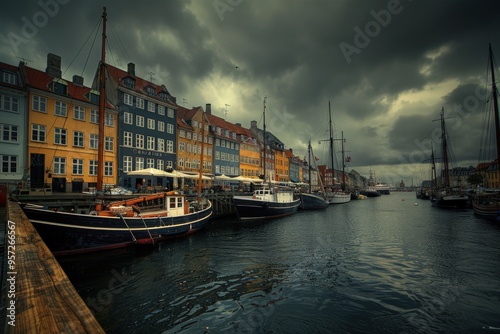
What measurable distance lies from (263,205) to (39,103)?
28770 millimetres

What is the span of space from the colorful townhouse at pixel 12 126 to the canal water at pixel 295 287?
822 inches

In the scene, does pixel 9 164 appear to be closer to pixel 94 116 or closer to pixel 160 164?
pixel 94 116

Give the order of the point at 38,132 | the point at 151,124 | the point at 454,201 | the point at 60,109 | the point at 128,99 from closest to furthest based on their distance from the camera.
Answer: the point at 38,132
the point at 60,109
the point at 128,99
the point at 151,124
the point at 454,201

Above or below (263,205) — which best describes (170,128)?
above

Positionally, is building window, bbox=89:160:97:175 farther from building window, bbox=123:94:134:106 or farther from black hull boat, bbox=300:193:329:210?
black hull boat, bbox=300:193:329:210

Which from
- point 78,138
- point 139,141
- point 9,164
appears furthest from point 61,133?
point 139,141

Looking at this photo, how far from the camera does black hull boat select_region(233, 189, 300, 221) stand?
31.1 metres

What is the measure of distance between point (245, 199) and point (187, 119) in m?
27.4

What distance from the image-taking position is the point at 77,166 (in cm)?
3216

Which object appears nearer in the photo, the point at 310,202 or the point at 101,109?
the point at 101,109

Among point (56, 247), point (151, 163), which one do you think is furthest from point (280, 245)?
point (151, 163)

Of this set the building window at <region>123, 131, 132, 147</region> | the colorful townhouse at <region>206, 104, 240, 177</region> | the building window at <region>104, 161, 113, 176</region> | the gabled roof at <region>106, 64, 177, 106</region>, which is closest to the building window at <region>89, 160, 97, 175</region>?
the building window at <region>104, 161, 113, 176</region>

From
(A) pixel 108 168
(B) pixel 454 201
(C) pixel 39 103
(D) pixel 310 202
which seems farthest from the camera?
(D) pixel 310 202

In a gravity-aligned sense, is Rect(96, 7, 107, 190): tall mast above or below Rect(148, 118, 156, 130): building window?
below
